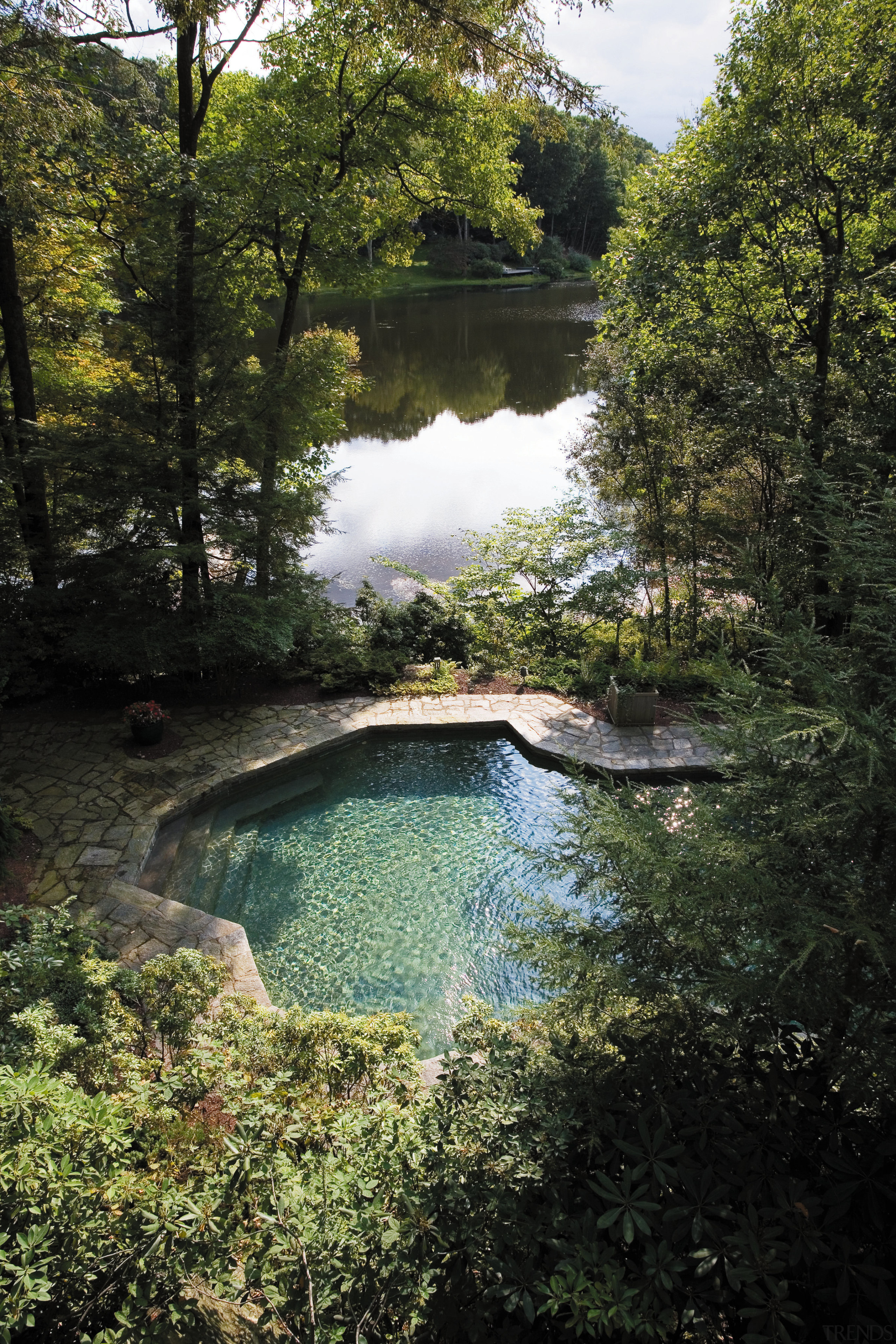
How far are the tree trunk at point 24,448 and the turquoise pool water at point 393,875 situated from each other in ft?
12.4

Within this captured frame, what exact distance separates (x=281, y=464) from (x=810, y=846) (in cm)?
820

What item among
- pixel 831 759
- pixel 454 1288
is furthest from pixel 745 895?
pixel 454 1288

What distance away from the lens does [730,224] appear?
804 centimetres

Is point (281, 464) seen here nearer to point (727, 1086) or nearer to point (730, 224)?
point (730, 224)

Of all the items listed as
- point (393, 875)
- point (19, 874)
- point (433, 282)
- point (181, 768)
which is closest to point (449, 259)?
point (433, 282)

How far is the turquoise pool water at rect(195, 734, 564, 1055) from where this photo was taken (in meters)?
5.05

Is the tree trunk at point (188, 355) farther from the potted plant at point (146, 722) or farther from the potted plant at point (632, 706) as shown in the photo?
the potted plant at point (632, 706)

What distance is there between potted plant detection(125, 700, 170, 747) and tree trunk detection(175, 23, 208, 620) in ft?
3.96

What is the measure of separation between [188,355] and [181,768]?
447cm

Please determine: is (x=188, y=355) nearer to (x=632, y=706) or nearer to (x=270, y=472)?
(x=270, y=472)

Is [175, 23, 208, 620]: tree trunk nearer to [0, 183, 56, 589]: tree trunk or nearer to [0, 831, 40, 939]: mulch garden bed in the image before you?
[0, 183, 56, 589]: tree trunk

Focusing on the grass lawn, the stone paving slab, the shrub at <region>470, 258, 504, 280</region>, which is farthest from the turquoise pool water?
the shrub at <region>470, 258, 504, 280</region>

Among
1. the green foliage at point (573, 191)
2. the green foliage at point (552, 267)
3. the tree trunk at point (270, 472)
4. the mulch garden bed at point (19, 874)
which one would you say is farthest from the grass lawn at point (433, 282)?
the mulch garden bed at point (19, 874)

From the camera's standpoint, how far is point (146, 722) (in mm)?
7320
